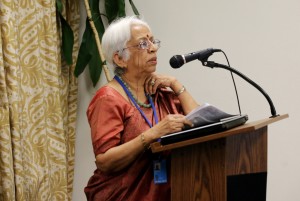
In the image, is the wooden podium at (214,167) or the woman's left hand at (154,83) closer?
the wooden podium at (214,167)

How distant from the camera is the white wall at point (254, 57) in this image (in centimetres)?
266

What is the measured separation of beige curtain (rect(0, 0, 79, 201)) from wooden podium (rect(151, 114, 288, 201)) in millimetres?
1119

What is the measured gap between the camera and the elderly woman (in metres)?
1.62

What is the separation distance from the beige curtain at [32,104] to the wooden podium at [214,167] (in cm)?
112

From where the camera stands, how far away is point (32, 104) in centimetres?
252

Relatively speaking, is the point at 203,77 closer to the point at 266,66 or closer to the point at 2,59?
the point at 266,66

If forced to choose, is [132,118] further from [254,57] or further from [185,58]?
[254,57]

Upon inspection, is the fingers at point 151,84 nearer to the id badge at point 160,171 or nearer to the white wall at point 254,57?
the id badge at point 160,171

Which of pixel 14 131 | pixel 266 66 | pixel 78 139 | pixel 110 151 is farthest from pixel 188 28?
pixel 110 151

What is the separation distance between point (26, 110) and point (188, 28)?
3.66 feet

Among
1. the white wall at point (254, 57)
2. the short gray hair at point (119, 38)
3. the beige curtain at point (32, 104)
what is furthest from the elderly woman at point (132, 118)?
the white wall at point (254, 57)

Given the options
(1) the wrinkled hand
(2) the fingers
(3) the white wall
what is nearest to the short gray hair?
(2) the fingers

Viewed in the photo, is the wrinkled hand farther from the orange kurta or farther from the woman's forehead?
the woman's forehead

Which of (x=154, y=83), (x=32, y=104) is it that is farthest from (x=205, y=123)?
(x=32, y=104)
